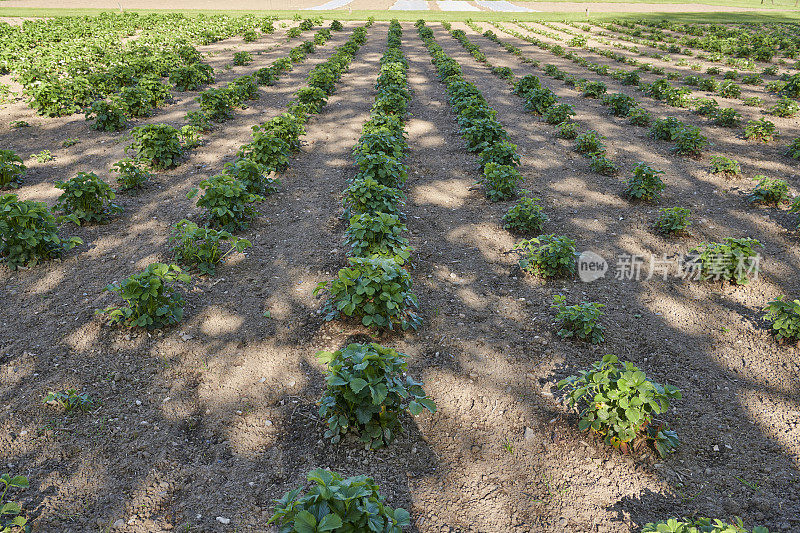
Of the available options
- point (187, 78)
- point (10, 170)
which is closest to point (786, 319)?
point (10, 170)

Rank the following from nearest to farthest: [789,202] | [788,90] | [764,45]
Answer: [789,202]
[788,90]
[764,45]

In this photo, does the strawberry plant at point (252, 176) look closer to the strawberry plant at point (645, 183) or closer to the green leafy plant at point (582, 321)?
the green leafy plant at point (582, 321)

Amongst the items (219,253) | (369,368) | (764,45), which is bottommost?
(219,253)

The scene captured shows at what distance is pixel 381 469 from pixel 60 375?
355 cm

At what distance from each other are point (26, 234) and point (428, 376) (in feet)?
18.9

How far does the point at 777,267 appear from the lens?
6984 millimetres

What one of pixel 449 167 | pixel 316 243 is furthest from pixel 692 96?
pixel 316 243

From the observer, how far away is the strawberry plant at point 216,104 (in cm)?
1282

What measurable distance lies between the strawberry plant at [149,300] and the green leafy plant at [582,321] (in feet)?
14.4

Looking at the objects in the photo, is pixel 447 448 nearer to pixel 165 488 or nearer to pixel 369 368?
pixel 369 368

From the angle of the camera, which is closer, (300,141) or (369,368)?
(369,368)

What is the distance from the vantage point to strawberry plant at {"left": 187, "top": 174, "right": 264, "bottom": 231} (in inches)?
287

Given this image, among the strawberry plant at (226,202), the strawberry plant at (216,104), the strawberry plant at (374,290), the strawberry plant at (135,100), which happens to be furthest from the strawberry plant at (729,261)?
the strawberry plant at (135,100)

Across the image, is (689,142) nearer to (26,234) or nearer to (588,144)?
(588,144)
